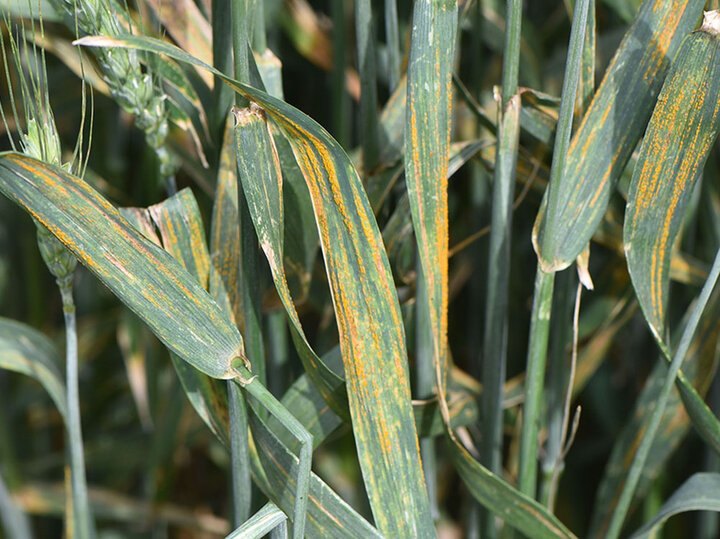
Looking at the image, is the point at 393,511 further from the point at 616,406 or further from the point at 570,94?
the point at 616,406

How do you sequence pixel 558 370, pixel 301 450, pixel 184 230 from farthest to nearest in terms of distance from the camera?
pixel 558 370 → pixel 184 230 → pixel 301 450

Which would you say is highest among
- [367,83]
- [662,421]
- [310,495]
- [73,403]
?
[367,83]

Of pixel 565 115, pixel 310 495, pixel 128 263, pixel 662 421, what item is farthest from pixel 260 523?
pixel 662 421

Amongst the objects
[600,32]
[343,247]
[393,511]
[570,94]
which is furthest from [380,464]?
[600,32]

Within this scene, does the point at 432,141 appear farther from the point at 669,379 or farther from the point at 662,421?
the point at 662,421

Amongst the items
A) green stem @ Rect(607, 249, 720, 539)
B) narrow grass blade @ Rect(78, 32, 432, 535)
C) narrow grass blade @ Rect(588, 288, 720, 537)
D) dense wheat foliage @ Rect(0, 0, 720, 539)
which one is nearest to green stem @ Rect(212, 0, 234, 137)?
dense wheat foliage @ Rect(0, 0, 720, 539)

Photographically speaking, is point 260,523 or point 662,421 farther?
point 662,421
